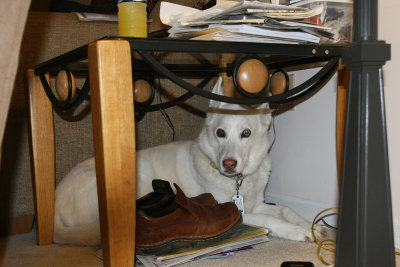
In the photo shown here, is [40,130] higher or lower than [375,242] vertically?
higher

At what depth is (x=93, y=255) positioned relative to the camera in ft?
5.06

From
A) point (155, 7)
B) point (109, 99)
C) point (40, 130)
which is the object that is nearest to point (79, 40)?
point (40, 130)

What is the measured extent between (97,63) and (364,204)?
2.34 feet

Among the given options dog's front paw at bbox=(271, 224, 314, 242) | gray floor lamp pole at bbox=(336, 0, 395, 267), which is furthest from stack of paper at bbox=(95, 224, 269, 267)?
gray floor lamp pole at bbox=(336, 0, 395, 267)

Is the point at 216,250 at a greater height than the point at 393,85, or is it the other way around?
the point at 393,85

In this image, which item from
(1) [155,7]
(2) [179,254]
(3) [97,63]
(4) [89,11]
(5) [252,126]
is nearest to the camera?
(3) [97,63]

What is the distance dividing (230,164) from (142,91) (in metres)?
0.57

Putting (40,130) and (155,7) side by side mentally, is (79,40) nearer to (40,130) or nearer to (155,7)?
(40,130)

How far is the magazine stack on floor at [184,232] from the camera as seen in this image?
1.43m

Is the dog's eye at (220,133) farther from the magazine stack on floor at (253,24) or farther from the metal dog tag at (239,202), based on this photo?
the magazine stack on floor at (253,24)

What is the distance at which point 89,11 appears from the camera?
2.28m

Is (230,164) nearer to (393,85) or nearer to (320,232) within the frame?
(320,232)

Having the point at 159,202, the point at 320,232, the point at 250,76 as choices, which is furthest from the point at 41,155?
the point at 320,232

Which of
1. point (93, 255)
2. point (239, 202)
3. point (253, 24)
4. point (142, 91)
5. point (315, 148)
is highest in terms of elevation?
point (253, 24)
